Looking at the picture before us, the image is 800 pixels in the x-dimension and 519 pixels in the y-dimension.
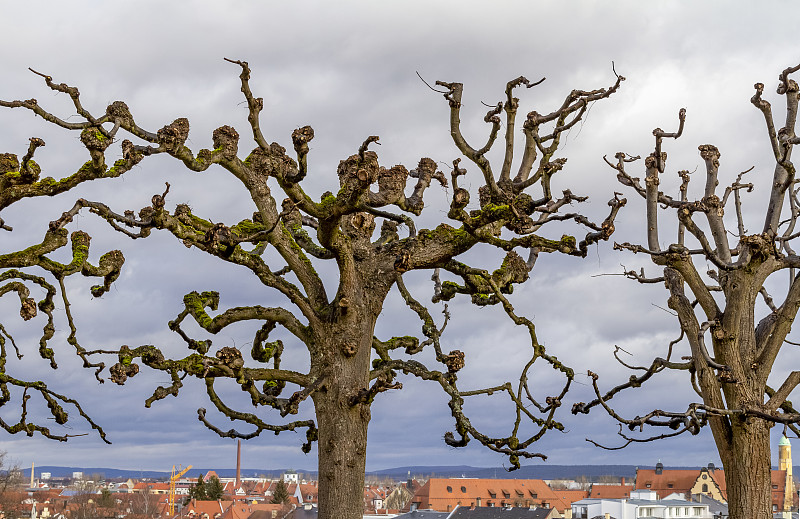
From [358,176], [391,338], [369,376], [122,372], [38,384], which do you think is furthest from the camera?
[391,338]

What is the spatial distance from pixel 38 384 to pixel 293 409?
13.2ft

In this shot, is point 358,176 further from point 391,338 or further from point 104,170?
point 391,338

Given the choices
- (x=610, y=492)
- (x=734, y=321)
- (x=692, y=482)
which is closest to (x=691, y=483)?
(x=692, y=482)

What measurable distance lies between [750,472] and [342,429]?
453 centimetres

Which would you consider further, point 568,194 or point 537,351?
point 537,351

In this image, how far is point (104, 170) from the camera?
1030 cm

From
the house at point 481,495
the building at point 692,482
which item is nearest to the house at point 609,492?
the building at point 692,482

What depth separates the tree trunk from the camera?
10461 mm

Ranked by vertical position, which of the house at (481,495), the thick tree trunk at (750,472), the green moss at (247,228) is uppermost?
the green moss at (247,228)

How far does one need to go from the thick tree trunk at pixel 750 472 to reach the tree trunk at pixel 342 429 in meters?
4.14

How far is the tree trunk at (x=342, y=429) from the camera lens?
34.3ft

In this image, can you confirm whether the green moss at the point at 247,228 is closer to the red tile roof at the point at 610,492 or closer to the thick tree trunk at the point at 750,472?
the thick tree trunk at the point at 750,472

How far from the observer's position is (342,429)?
10.5 meters

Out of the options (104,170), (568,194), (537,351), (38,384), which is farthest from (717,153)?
(38,384)
